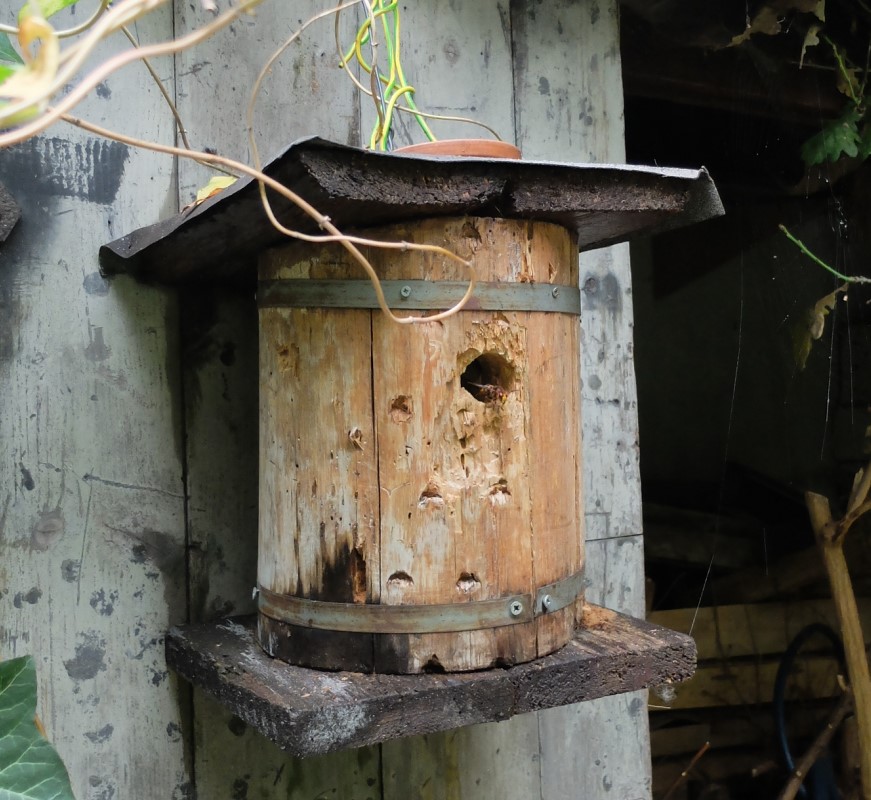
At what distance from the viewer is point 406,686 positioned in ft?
3.26

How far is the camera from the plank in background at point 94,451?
1245 millimetres

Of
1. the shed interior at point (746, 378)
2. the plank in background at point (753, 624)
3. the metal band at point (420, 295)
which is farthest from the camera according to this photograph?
the plank in background at point (753, 624)

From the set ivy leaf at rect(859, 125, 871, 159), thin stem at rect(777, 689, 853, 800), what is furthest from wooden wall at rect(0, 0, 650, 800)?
thin stem at rect(777, 689, 853, 800)

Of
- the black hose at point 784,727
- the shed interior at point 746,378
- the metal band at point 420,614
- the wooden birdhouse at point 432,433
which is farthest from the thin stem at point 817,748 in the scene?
the metal band at point 420,614

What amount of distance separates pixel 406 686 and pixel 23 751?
1.51 ft

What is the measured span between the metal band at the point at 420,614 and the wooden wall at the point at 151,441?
34 cm

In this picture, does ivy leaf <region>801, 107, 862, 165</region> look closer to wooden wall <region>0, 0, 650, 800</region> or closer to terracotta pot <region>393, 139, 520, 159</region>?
wooden wall <region>0, 0, 650, 800</region>

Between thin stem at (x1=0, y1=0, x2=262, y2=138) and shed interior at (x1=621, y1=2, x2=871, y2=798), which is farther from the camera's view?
shed interior at (x1=621, y1=2, x2=871, y2=798)

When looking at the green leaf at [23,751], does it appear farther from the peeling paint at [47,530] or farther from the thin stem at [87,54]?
the thin stem at [87,54]

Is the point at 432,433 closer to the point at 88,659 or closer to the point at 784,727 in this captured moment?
the point at 88,659

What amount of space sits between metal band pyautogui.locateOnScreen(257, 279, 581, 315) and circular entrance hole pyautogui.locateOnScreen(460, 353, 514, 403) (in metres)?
0.07

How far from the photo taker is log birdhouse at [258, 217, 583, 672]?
1.03 meters

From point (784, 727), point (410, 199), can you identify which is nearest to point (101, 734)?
point (410, 199)

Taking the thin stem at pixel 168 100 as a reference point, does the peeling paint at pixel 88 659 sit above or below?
below
